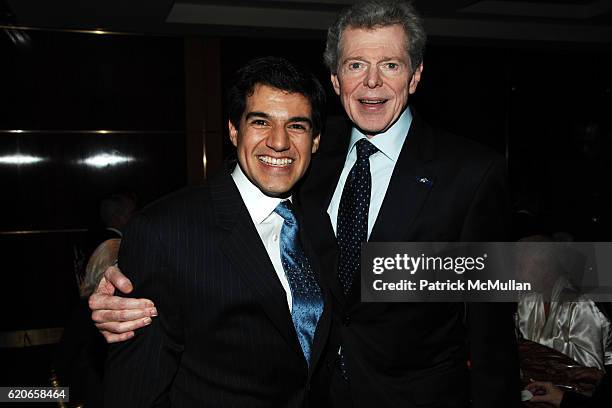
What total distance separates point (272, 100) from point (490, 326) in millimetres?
863

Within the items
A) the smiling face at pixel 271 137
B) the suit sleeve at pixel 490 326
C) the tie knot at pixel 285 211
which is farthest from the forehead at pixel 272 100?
the suit sleeve at pixel 490 326

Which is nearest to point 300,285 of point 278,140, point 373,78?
point 278,140

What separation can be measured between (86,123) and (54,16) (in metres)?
1.11

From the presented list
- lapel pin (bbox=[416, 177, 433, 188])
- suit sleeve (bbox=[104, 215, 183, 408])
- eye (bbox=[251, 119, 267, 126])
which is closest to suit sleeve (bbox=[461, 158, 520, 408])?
lapel pin (bbox=[416, 177, 433, 188])

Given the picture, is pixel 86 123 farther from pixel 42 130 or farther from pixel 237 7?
pixel 237 7

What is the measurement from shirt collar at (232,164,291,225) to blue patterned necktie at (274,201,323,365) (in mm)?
29

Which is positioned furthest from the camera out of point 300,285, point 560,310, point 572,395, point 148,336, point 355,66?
point 560,310

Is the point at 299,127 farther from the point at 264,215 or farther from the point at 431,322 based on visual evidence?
the point at 431,322

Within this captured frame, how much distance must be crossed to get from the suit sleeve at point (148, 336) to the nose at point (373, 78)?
75cm

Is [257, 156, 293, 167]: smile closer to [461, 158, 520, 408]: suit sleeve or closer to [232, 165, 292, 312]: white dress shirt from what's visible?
[232, 165, 292, 312]: white dress shirt

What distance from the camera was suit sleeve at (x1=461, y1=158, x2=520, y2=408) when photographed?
1508mm

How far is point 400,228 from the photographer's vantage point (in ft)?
5.06

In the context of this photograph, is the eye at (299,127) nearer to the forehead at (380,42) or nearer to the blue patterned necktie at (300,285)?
the blue patterned necktie at (300,285)

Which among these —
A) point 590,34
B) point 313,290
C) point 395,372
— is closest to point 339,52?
point 313,290
